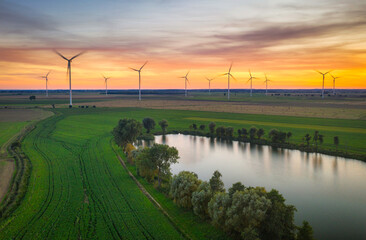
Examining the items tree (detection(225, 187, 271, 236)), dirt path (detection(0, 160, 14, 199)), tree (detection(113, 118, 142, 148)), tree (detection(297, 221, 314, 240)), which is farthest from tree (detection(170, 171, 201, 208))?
tree (detection(113, 118, 142, 148))

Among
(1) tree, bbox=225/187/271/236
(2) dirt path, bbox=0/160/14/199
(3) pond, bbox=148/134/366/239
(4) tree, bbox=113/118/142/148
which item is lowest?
(3) pond, bbox=148/134/366/239

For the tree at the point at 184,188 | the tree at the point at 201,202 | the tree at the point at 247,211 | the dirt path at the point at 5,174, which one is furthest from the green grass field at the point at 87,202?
the dirt path at the point at 5,174

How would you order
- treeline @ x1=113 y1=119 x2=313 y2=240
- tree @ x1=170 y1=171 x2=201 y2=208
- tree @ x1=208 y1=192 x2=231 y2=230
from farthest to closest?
1. tree @ x1=170 y1=171 x2=201 y2=208
2. tree @ x1=208 y1=192 x2=231 y2=230
3. treeline @ x1=113 y1=119 x2=313 y2=240

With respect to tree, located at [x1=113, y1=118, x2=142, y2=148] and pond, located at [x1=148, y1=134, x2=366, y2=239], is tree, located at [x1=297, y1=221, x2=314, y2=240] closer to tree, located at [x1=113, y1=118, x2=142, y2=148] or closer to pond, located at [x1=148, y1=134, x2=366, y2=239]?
pond, located at [x1=148, y1=134, x2=366, y2=239]

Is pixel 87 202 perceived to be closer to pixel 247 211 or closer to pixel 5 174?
pixel 247 211

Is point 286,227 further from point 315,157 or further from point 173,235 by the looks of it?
point 315,157

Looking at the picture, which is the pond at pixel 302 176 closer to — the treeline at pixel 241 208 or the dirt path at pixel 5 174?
the treeline at pixel 241 208
